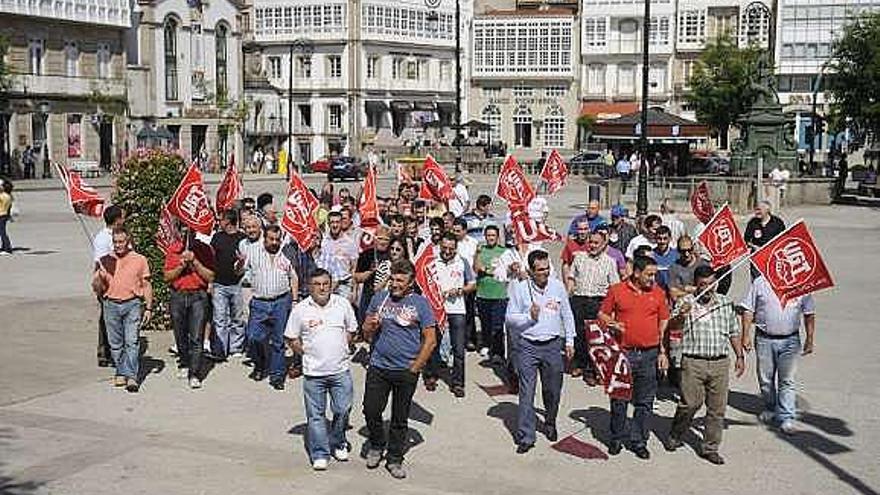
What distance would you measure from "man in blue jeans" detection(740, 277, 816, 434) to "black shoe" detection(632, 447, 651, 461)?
135 centimetres

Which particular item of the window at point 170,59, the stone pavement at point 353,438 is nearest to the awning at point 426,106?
the window at point 170,59

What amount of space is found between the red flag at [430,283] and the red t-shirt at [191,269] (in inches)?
84.9

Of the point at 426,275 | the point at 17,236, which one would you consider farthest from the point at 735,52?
the point at 426,275

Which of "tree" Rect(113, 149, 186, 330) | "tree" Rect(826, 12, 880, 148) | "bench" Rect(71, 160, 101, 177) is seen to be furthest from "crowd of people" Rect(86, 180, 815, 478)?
"bench" Rect(71, 160, 101, 177)

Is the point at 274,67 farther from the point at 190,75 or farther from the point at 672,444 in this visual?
the point at 672,444

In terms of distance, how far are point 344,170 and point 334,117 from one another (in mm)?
27529

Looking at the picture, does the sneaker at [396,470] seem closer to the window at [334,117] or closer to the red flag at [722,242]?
the red flag at [722,242]

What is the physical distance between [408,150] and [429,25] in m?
13.8

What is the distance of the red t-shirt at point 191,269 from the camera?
11.3m

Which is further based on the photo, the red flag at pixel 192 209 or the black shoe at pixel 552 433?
the red flag at pixel 192 209

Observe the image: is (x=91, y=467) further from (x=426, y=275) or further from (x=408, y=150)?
(x=408, y=150)

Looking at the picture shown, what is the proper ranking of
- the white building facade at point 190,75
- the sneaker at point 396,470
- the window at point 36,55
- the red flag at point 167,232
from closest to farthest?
the sneaker at point 396,470 < the red flag at point 167,232 < the window at point 36,55 < the white building facade at point 190,75

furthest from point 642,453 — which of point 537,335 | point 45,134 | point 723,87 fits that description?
point 45,134

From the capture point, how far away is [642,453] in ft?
29.7
